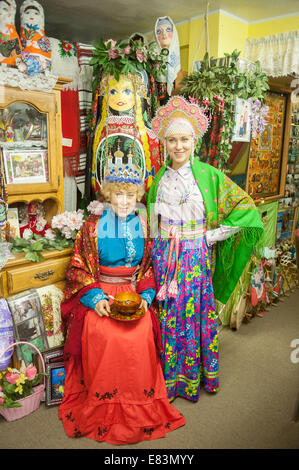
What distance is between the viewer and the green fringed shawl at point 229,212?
223 cm

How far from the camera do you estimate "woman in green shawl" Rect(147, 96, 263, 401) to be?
2209 mm

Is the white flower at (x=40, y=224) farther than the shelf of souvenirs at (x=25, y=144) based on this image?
Yes

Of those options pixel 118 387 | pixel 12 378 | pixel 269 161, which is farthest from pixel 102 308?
pixel 269 161

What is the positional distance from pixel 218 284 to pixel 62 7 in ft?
8.99

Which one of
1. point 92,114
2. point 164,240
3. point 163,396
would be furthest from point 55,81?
point 163,396

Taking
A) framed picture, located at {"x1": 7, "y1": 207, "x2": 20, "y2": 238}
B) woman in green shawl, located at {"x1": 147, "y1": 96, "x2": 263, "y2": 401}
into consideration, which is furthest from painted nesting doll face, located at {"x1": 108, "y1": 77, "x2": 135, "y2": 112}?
framed picture, located at {"x1": 7, "y1": 207, "x2": 20, "y2": 238}

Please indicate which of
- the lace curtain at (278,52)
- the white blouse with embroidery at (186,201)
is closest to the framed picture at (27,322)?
the white blouse with embroidery at (186,201)

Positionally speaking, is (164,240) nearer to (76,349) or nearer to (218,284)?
(218,284)

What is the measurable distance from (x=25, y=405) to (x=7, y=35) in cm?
218

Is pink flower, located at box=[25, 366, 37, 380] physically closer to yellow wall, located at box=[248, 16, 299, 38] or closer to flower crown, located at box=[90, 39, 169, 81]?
flower crown, located at box=[90, 39, 169, 81]

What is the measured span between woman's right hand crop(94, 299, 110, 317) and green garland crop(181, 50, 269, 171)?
152cm

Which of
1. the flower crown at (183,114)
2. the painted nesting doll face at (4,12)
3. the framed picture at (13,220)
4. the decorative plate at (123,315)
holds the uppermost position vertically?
the painted nesting doll face at (4,12)

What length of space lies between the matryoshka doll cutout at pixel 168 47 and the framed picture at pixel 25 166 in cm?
108

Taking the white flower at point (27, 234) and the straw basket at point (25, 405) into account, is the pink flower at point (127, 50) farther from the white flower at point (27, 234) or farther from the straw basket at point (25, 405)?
the straw basket at point (25, 405)
